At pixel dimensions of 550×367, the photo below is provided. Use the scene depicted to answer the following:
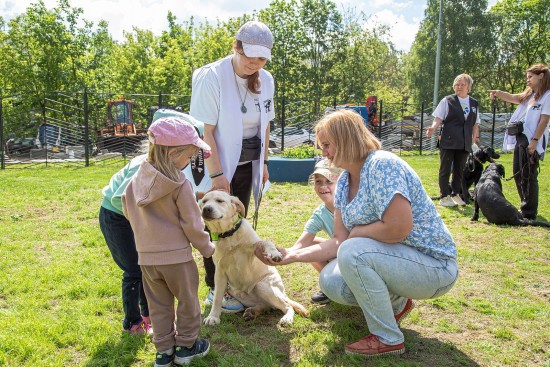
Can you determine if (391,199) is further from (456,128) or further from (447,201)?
(447,201)

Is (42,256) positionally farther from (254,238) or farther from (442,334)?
(442,334)

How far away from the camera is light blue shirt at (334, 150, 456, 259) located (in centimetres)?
256

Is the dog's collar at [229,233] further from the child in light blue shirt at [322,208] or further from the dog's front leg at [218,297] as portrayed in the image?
the child in light blue shirt at [322,208]

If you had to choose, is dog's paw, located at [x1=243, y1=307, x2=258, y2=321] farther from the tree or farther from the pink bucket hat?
the tree

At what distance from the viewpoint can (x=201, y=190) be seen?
3.55m

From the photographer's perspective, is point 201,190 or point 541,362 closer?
point 541,362

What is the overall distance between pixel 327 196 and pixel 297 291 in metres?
1.02

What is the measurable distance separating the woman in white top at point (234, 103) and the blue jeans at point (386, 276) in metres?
1.17

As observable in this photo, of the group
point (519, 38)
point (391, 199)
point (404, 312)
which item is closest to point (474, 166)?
point (404, 312)

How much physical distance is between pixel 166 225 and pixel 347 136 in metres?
1.21

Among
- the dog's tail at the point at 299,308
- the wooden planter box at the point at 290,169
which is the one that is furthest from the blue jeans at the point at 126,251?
the wooden planter box at the point at 290,169

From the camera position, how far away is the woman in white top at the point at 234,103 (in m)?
3.14

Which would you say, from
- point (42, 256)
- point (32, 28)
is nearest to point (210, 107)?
point (42, 256)

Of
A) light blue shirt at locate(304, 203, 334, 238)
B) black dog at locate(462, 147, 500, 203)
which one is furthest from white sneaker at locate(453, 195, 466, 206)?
light blue shirt at locate(304, 203, 334, 238)
